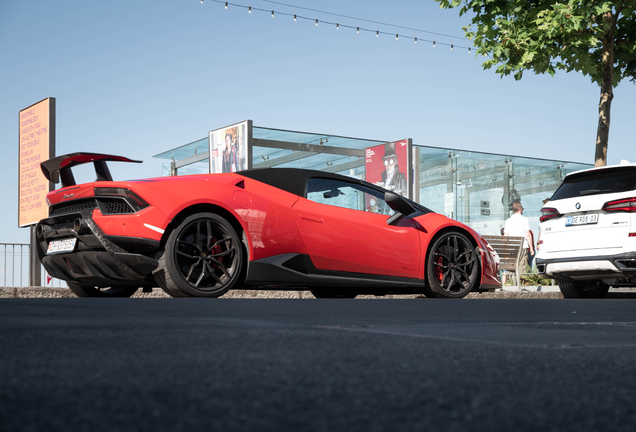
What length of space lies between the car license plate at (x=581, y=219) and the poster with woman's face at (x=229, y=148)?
7879 millimetres

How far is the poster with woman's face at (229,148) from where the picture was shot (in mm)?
14844

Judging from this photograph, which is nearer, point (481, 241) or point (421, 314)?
point (421, 314)

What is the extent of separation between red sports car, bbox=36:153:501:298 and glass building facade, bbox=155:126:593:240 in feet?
27.2

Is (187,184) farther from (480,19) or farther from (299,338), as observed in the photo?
(480,19)

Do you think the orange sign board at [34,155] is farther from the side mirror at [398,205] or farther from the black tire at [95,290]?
the side mirror at [398,205]

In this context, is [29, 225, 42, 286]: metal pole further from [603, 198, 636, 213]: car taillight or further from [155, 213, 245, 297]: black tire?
[603, 198, 636, 213]: car taillight

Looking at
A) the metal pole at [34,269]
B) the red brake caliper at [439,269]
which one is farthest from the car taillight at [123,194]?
the metal pole at [34,269]

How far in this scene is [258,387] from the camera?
4.53 ft

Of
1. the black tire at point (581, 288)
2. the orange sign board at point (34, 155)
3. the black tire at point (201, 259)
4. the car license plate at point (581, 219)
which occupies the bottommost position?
the black tire at point (581, 288)

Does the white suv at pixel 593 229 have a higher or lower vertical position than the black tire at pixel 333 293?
higher

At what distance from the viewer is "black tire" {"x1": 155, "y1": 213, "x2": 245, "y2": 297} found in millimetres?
5625

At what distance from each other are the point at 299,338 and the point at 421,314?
6.14 ft

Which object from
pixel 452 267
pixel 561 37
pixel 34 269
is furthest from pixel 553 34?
pixel 34 269

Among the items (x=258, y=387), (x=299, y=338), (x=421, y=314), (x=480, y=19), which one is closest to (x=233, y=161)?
(x=480, y=19)
